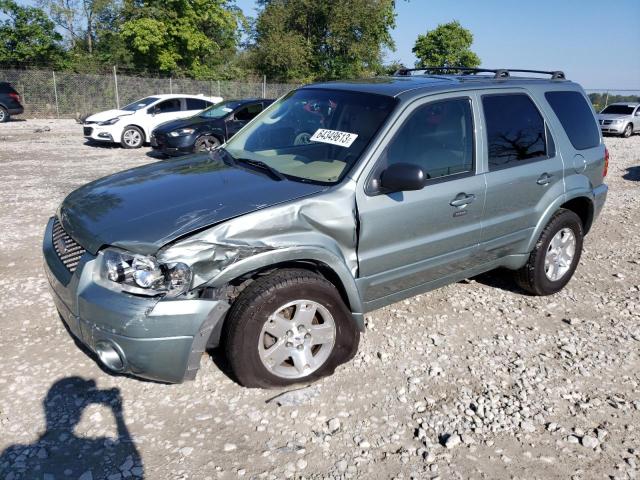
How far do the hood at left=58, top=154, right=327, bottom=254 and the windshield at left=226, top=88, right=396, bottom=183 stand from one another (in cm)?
23

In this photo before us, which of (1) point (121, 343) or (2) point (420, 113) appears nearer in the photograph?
(1) point (121, 343)

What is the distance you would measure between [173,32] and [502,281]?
2983 centimetres

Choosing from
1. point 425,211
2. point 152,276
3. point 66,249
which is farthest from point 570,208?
point 66,249

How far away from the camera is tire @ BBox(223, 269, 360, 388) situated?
2979 millimetres

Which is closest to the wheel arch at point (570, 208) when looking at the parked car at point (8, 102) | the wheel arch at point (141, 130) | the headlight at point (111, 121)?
the wheel arch at point (141, 130)

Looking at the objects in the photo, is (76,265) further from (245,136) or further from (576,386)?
(576,386)

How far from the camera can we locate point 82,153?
43.5ft

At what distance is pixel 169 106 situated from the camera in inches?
600

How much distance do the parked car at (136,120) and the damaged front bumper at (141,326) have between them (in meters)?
12.4

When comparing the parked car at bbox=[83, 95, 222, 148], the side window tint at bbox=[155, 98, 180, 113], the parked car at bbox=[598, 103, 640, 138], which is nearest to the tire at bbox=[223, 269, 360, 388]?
the parked car at bbox=[83, 95, 222, 148]

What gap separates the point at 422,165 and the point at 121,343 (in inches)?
86.3

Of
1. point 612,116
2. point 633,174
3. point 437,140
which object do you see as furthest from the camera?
point 612,116

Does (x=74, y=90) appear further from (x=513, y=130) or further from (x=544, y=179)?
(x=544, y=179)

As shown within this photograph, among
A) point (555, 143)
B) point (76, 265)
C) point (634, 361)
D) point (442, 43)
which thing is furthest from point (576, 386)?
point (442, 43)
